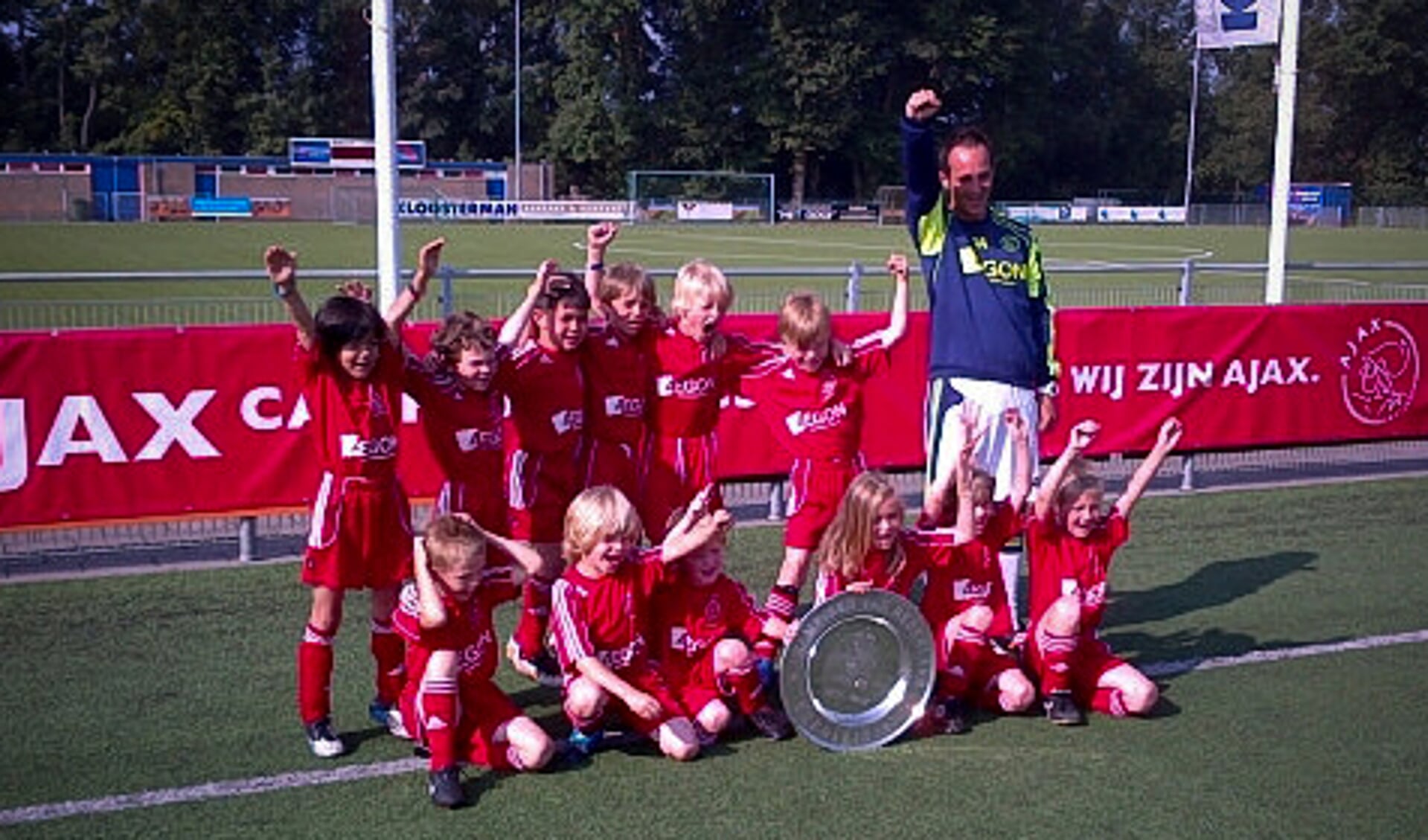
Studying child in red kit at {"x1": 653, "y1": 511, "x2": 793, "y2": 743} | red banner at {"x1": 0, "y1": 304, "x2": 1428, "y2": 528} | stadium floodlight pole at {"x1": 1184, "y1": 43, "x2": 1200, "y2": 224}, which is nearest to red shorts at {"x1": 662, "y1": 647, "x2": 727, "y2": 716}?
child in red kit at {"x1": 653, "y1": 511, "x2": 793, "y2": 743}

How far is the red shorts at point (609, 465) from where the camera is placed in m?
5.69

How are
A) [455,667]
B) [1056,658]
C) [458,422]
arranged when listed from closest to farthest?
[455,667], [458,422], [1056,658]

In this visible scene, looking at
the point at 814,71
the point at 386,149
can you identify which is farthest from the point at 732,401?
the point at 814,71

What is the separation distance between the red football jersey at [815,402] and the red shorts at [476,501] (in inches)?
46.0

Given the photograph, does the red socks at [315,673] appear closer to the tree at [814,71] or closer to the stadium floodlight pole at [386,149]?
the stadium floodlight pole at [386,149]

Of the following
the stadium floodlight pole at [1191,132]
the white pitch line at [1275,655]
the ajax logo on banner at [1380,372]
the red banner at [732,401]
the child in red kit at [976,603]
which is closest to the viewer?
the child in red kit at [976,603]

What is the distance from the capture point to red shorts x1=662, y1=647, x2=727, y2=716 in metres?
5.18

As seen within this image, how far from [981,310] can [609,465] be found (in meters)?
1.62

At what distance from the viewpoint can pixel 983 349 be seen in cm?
556

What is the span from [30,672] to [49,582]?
151cm

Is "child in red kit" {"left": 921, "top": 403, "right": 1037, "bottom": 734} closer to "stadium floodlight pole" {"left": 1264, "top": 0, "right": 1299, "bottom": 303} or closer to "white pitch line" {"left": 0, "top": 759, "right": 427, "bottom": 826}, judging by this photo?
"white pitch line" {"left": 0, "top": 759, "right": 427, "bottom": 826}

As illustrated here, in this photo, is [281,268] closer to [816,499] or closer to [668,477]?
[668,477]

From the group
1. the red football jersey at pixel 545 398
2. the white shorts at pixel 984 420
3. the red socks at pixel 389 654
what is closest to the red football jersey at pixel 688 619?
the red football jersey at pixel 545 398

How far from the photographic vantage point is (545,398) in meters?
5.59
